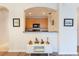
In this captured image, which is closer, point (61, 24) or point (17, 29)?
point (61, 24)

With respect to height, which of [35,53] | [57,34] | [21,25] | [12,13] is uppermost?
[12,13]

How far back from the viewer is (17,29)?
7.02 metres

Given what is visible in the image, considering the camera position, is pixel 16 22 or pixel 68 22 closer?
pixel 68 22

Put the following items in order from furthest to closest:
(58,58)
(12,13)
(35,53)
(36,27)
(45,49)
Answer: (36,27), (12,13), (35,53), (45,49), (58,58)

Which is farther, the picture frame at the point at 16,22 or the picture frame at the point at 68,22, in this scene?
the picture frame at the point at 16,22

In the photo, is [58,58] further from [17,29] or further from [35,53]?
[17,29]

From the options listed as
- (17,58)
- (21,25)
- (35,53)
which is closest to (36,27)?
(21,25)

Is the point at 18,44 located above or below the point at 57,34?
below

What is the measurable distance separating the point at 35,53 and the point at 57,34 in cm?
149

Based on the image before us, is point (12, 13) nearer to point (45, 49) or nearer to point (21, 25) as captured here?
point (21, 25)

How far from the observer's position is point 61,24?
652 cm

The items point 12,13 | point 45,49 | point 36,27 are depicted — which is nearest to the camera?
point 45,49

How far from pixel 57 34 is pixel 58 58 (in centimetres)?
618

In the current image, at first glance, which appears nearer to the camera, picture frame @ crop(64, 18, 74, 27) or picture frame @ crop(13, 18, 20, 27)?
picture frame @ crop(64, 18, 74, 27)
